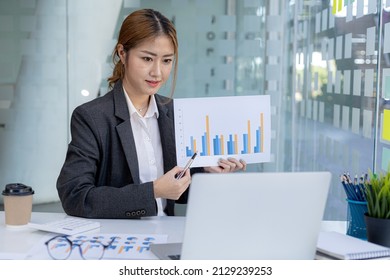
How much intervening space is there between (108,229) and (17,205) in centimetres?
30

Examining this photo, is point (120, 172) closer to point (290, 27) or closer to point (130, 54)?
point (130, 54)

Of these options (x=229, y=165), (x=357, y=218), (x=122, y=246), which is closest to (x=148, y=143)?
(x=229, y=165)

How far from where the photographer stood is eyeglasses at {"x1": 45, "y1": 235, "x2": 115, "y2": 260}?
5.20 feet

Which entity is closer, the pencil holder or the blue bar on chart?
the pencil holder

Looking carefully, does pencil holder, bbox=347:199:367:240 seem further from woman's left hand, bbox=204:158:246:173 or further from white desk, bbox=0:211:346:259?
woman's left hand, bbox=204:158:246:173

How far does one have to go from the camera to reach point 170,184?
199 centimetres

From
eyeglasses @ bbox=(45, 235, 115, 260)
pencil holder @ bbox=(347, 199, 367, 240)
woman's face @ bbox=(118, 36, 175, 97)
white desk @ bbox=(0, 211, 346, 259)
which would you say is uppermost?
woman's face @ bbox=(118, 36, 175, 97)

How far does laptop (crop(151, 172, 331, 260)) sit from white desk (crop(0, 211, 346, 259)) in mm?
477

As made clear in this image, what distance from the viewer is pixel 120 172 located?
2303mm

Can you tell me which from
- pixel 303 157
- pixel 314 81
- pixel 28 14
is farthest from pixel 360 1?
pixel 28 14

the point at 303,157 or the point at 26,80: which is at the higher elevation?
the point at 26,80

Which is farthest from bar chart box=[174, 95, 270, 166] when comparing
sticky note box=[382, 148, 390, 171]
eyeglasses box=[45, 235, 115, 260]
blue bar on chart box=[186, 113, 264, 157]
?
sticky note box=[382, 148, 390, 171]

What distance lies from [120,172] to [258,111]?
0.60 meters

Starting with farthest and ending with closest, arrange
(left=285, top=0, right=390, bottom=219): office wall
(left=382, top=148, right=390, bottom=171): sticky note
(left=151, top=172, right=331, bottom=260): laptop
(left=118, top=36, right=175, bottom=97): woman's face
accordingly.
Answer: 1. (left=285, top=0, right=390, bottom=219): office wall
2. (left=382, top=148, right=390, bottom=171): sticky note
3. (left=118, top=36, right=175, bottom=97): woman's face
4. (left=151, top=172, right=331, bottom=260): laptop
